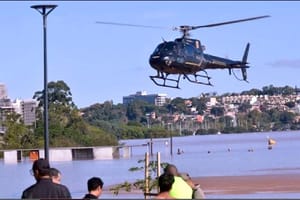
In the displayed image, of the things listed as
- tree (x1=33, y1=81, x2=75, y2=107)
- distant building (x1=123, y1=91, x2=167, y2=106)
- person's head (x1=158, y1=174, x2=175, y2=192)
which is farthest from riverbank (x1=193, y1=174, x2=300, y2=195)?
distant building (x1=123, y1=91, x2=167, y2=106)

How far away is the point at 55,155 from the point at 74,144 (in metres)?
17.3

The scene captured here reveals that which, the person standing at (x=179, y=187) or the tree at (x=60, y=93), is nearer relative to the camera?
the person standing at (x=179, y=187)

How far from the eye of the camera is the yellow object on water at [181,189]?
12734mm

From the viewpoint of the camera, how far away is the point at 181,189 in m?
12.9

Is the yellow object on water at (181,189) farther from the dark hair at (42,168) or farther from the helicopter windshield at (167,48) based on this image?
the helicopter windshield at (167,48)

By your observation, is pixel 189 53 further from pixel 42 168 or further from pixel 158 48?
pixel 42 168

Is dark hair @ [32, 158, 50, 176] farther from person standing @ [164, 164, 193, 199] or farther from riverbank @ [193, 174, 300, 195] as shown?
riverbank @ [193, 174, 300, 195]

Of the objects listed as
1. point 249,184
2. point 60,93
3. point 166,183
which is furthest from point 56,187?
point 60,93

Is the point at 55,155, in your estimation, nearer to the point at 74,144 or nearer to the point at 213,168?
the point at 74,144

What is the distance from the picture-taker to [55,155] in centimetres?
8869

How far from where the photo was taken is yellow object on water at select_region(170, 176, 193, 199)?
41.8 feet

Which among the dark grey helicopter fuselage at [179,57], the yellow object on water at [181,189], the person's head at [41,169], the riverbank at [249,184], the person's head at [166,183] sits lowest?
the riverbank at [249,184]

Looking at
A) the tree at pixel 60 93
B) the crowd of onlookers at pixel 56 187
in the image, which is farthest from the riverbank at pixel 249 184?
the tree at pixel 60 93

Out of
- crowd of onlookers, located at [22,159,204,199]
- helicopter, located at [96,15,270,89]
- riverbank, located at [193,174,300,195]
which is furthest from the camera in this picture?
riverbank, located at [193,174,300,195]
